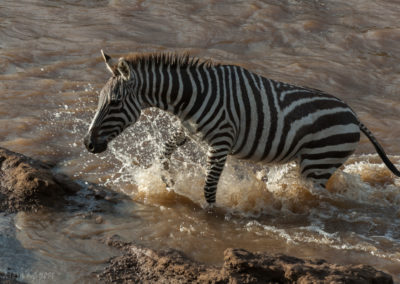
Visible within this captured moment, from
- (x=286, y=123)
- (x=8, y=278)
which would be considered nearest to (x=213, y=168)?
(x=286, y=123)

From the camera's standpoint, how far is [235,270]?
15.0 ft

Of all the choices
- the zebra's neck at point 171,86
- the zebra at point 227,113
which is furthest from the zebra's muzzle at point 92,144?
Result: the zebra's neck at point 171,86

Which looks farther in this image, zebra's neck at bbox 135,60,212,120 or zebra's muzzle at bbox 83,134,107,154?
zebra's neck at bbox 135,60,212,120

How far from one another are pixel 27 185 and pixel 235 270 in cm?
273

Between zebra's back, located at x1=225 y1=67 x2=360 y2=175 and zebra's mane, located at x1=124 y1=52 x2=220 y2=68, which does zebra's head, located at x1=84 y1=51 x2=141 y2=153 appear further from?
zebra's back, located at x1=225 y1=67 x2=360 y2=175

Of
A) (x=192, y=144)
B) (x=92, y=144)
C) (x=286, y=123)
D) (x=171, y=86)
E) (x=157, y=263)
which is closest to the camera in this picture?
(x=157, y=263)

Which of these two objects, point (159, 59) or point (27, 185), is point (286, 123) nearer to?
point (159, 59)

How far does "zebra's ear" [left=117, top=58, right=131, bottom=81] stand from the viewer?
5.78 m

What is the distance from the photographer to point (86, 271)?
507cm

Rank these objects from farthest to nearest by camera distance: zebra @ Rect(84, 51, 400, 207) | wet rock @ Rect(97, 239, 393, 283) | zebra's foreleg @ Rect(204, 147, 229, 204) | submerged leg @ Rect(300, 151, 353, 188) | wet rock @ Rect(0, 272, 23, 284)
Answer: submerged leg @ Rect(300, 151, 353, 188), zebra's foreleg @ Rect(204, 147, 229, 204), zebra @ Rect(84, 51, 400, 207), wet rock @ Rect(0, 272, 23, 284), wet rock @ Rect(97, 239, 393, 283)

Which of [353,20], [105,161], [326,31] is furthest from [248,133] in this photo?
[353,20]

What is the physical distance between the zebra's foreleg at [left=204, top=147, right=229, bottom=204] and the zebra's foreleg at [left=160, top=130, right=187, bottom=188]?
1.73ft

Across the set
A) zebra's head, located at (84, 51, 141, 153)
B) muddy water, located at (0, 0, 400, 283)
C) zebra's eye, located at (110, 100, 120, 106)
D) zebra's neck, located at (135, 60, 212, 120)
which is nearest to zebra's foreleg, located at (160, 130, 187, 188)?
muddy water, located at (0, 0, 400, 283)

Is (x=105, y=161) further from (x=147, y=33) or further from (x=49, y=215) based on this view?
(x=147, y=33)
